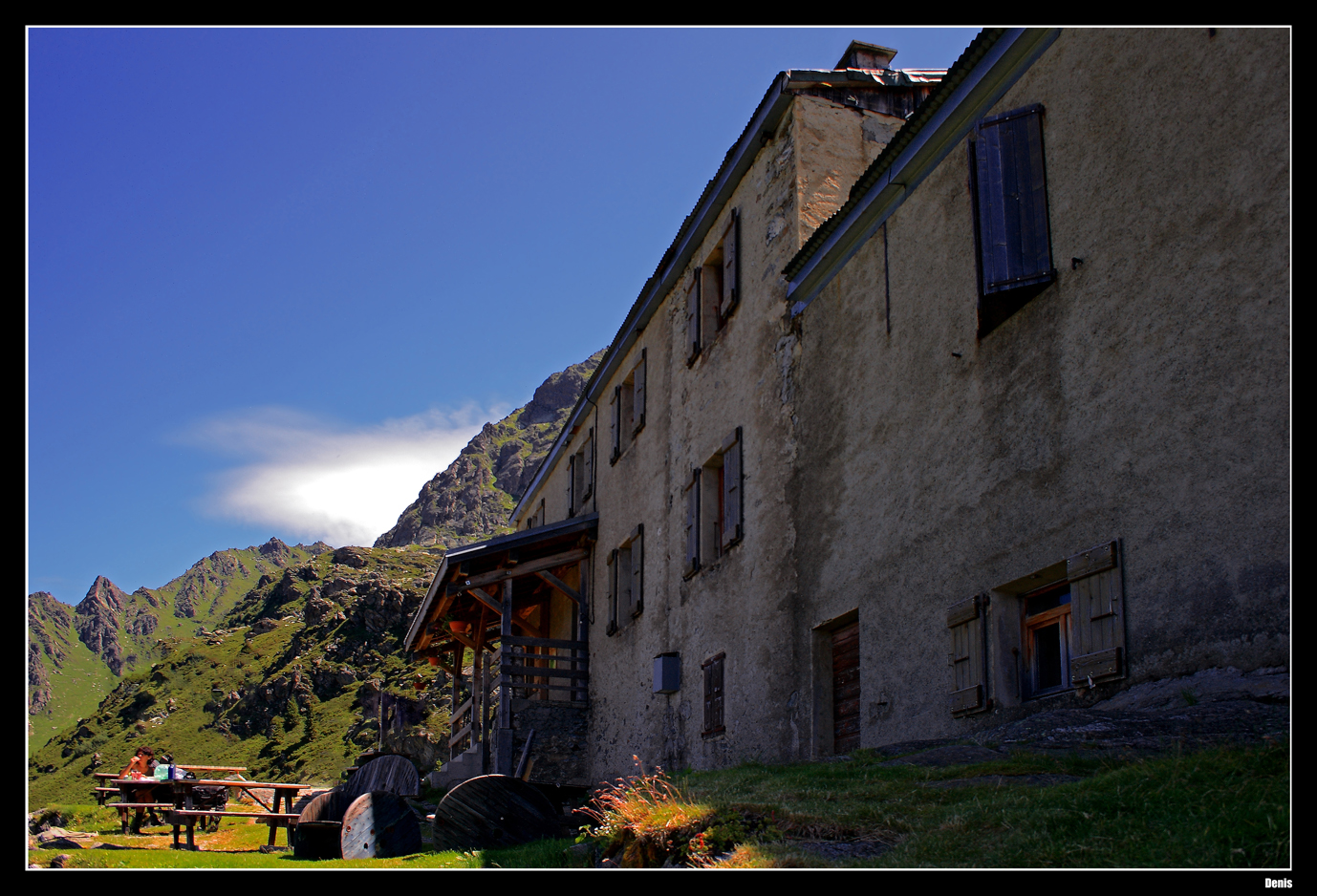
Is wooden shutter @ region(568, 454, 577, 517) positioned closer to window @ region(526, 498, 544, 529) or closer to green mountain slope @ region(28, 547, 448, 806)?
window @ region(526, 498, 544, 529)

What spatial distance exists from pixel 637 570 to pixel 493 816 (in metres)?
8.25

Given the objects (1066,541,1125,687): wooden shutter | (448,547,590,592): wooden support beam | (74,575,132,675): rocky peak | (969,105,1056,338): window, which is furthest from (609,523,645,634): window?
(74,575,132,675): rocky peak

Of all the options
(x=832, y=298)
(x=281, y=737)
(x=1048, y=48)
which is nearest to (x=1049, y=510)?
(x=1048, y=48)

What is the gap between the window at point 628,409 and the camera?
19.2 meters

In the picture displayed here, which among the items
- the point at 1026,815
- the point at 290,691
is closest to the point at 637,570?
the point at 1026,815

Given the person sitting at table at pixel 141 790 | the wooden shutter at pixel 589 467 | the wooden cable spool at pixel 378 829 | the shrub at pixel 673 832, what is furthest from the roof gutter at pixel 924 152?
the person sitting at table at pixel 141 790

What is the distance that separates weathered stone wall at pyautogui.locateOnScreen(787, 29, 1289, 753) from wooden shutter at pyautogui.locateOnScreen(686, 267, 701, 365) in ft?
16.5

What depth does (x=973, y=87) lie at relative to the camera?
9.76 metres

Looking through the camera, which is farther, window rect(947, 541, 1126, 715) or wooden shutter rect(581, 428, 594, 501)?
wooden shutter rect(581, 428, 594, 501)

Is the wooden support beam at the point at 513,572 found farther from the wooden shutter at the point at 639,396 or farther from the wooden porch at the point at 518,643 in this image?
the wooden shutter at the point at 639,396

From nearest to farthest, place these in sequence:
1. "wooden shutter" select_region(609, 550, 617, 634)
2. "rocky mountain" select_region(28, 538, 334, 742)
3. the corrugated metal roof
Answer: the corrugated metal roof
"wooden shutter" select_region(609, 550, 617, 634)
"rocky mountain" select_region(28, 538, 334, 742)

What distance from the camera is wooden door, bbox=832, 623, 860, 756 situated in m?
11.2

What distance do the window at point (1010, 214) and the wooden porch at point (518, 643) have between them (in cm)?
1114

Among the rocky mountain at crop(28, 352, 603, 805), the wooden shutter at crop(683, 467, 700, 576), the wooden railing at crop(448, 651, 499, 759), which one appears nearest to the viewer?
the wooden shutter at crop(683, 467, 700, 576)
